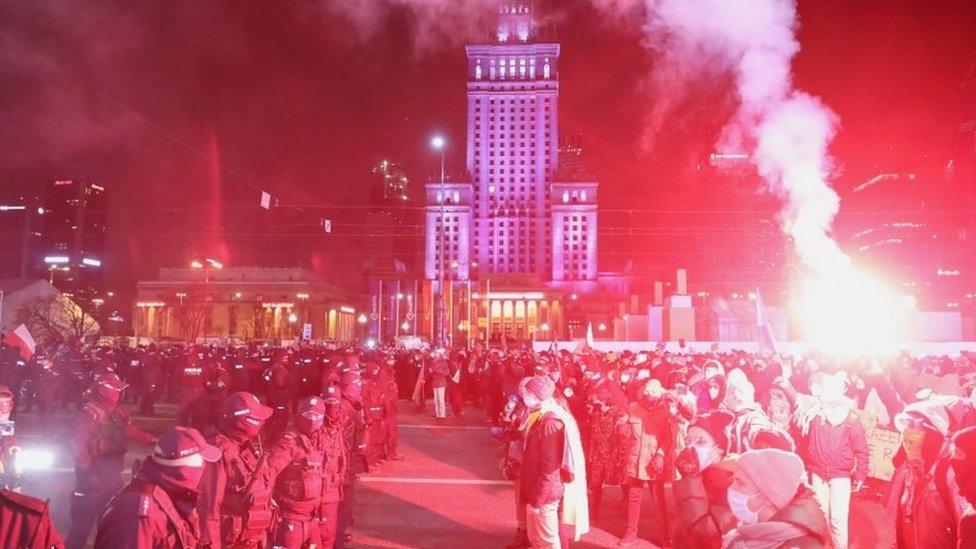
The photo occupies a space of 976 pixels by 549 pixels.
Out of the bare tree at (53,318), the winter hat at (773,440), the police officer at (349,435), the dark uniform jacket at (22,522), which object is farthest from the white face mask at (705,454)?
the bare tree at (53,318)

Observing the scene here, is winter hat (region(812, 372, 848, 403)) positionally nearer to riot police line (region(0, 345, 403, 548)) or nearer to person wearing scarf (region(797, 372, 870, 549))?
person wearing scarf (region(797, 372, 870, 549))

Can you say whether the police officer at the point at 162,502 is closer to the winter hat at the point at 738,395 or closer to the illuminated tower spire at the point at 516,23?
the winter hat at the point at 738,395

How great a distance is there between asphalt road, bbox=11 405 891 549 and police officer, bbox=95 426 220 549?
445 centimetres

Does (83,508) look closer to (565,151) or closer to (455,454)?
(455,454)

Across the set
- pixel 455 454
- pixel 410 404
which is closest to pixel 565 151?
pixel 410 404

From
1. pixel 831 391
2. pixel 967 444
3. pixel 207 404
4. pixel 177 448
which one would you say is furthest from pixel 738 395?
pixel 207 404

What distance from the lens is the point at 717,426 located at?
18.1 ft

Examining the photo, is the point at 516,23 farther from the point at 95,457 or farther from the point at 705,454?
the point at 705,454

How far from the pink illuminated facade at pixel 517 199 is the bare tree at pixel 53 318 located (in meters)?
56.0

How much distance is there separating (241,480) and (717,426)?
3425 mm

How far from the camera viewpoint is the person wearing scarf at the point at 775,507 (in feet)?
9.91

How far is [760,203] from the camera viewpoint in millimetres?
100500

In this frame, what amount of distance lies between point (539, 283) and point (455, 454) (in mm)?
92533

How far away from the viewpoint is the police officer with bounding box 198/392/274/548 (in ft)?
17.0
